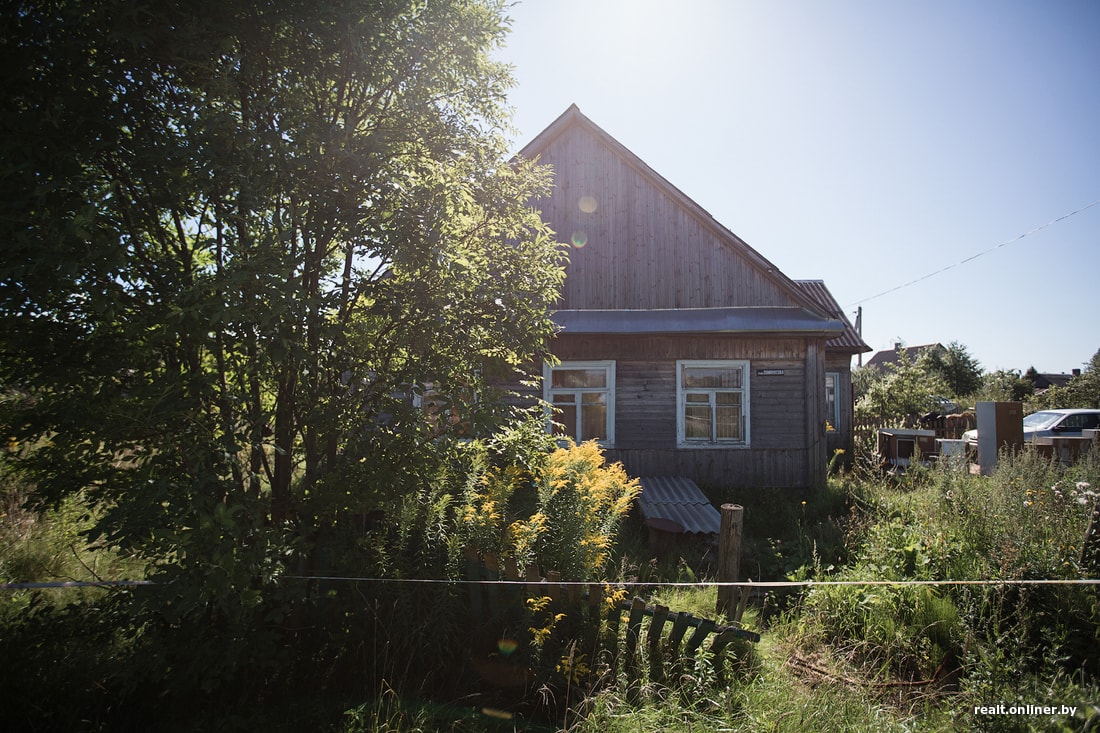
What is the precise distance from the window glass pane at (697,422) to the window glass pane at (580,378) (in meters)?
1.78

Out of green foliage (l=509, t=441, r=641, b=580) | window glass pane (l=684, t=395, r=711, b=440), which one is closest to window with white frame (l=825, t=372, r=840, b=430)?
window glass pane (l=684, t=395, r=711, b=440)

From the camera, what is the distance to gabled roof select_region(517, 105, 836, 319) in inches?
413

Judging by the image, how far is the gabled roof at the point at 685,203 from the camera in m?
10.5

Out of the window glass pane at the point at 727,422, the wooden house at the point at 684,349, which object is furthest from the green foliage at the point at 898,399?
the window glass pane at the point at 727,422

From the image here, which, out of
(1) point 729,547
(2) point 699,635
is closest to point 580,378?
(1) point 729,547

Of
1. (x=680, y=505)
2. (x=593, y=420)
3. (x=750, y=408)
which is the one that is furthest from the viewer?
(x=593, y=420)

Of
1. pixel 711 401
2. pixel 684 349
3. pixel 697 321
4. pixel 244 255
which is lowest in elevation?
pixel 711 401

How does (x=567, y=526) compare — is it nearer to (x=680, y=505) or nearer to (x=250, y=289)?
(x=250, y=289)

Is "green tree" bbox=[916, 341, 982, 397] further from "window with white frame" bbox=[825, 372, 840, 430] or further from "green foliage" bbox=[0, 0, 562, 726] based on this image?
"green foliage" bbox=[0, 0, 562, 726]

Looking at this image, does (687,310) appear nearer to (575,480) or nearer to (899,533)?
(899,533)

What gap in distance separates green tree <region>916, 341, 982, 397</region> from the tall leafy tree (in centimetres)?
4028

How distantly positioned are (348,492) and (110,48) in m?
2.98

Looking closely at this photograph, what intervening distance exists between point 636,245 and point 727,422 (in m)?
4.03

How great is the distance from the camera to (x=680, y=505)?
822cm
